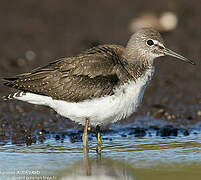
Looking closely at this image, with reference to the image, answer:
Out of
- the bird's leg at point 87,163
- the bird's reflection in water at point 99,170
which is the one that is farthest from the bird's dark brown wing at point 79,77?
the bird's reflection in water at point 99,170

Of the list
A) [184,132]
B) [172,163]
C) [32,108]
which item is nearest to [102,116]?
[172,163]

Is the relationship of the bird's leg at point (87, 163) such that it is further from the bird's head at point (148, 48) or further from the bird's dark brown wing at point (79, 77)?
the bird's head at point (148, 48)

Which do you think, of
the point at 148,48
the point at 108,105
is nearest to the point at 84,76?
the point at 108,105

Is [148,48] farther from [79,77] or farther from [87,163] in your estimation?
[87,163]

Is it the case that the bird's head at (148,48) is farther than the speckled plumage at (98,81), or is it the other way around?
the bird's head at (148,48)

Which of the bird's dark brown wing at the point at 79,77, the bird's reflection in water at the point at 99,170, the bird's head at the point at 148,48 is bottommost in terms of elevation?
the bird's reflection in water at the point at 99,170

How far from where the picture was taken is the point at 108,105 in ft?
31.9

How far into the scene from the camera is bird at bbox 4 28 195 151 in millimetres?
9781

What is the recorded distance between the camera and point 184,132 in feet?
37.5

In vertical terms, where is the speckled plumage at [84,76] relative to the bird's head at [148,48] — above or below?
below

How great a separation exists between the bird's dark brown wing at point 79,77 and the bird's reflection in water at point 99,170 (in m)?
1.25

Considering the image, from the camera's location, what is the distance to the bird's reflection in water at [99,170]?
866cm

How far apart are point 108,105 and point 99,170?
131 centimetres

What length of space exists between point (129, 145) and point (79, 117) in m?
1.27
